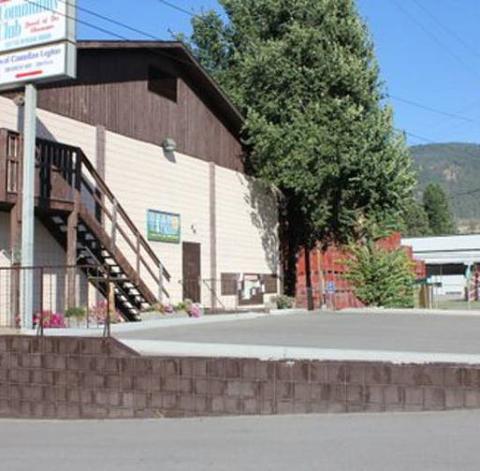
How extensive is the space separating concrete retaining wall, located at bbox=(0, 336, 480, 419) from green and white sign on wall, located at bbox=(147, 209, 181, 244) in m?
12.9

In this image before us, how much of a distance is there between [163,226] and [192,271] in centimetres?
242

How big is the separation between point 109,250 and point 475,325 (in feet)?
32.9

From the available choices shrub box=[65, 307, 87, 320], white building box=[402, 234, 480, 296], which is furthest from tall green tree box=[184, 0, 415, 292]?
white building box=[402, 234, 480, 296]

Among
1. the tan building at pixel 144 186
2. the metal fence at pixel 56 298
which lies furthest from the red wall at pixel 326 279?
the metal fence at pixel 56 298

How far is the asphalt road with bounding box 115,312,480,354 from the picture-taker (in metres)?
15.1

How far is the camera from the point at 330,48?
31.5m

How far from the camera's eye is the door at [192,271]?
28.1m

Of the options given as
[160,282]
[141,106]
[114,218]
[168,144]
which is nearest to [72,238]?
[114,218]

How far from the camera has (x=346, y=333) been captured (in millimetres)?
18484

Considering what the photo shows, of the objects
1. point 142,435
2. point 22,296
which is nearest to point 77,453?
point 142,435

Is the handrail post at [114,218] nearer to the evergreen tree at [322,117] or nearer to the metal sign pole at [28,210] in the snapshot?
the metal sign pole at [28,210]

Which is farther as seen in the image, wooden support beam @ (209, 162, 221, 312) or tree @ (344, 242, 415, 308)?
tree @ (344, 242, 415, 308)

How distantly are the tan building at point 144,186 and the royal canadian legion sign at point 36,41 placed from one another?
1560mm

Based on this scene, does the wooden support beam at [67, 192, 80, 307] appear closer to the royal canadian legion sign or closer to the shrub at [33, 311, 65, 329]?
the shrub at [33, 311, 65, 329]
